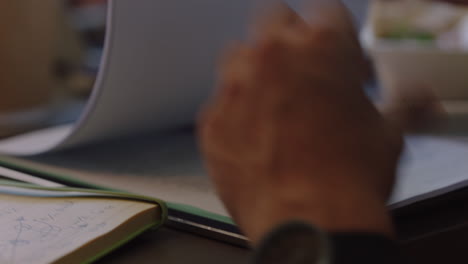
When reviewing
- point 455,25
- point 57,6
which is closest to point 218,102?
point 455,25

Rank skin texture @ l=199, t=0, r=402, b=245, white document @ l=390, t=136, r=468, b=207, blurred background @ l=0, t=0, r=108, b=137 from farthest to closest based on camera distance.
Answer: blurred background @ l=0, t=0, r=108, b=137 → white document @ l=390, t=136, r=468, b=207 → skin texture @ l=199, t=0, r=402, b=245

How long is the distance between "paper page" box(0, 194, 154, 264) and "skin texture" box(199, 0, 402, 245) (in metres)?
0.08

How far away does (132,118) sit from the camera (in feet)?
1.47

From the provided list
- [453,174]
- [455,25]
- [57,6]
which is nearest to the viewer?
[453,174]

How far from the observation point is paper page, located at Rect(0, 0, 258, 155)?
0.39 m

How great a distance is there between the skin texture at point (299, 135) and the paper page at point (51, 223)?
0.08 m

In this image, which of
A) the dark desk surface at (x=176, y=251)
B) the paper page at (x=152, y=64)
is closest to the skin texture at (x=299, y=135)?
the dark desk surface at (x=176, y=251)

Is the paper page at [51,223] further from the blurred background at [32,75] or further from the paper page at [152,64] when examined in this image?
the blurred background at [32,75]

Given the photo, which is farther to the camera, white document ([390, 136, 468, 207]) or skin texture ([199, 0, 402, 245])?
white document ([390, 136, 468, 207])

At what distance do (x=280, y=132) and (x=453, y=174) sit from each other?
0.21m

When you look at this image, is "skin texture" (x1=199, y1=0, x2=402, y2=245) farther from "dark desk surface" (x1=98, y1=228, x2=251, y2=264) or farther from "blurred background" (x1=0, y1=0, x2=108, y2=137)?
"blurred background" (x1=0, y1=0, x2=108, y2=137)

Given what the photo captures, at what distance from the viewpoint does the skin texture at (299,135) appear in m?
0.20

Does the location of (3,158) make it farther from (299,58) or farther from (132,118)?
(299,58)

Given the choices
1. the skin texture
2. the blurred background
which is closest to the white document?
the skin texture
